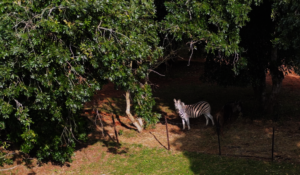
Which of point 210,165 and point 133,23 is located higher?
point 133,23

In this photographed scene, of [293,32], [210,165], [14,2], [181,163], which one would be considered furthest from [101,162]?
[293,32]

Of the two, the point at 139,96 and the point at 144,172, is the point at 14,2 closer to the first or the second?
the point at 139,96

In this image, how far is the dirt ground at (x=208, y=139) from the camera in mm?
12781

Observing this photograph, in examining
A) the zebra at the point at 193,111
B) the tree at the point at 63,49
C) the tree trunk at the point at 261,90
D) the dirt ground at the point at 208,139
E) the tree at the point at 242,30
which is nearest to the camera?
the tree at the point at 63,49

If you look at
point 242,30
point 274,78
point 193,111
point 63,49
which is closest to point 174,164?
point 193,111

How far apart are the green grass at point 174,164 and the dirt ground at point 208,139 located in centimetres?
49

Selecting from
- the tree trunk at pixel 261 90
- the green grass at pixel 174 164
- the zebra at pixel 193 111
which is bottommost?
the green grass at pixel 174 164

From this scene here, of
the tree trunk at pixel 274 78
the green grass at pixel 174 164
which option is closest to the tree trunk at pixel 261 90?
the tree trunk at pixel 274 78

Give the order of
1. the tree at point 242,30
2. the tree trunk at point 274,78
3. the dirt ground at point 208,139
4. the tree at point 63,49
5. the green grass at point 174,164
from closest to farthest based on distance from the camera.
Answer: the tree at point 63,49, the green grass at point 174,164, the tree at point 242,30, the dirt ground at point 208,139, the tree trunk at point 274,78

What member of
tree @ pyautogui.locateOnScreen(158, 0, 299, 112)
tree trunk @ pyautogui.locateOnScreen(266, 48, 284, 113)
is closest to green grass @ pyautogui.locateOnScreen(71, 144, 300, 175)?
tree @ pyautogui.locateOnScreen(158, 0, 299, 112)

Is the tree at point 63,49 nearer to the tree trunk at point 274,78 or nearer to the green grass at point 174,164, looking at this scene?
the green grass at point 174,164

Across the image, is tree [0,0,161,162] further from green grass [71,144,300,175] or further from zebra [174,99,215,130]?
zebra [174,99,215,130]

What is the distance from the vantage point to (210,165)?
1206cm

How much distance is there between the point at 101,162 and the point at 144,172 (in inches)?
80.3
